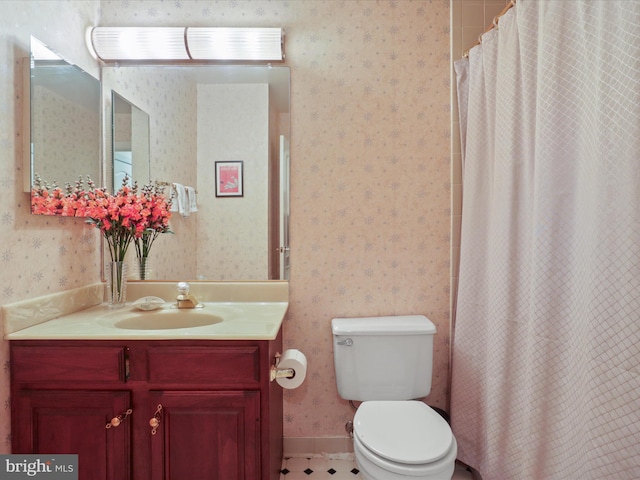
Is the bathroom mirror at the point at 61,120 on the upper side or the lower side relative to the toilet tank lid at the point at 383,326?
upper

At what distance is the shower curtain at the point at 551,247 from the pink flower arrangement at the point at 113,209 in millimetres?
1405

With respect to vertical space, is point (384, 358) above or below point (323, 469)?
above

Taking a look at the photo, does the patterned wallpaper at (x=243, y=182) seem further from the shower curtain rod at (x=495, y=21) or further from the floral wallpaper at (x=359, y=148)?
the shower curtain rod at (x=495, y=21)

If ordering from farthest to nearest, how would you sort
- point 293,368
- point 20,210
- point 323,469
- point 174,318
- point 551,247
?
point 323,469 < point 174,318 < point 293,368 < point 20,210 < point 551,247

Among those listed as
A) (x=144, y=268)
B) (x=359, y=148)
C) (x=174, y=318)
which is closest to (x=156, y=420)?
(x=174, y=318)

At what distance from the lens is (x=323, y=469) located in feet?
5.83

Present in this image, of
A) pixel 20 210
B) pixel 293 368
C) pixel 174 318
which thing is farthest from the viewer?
pixel 174 318

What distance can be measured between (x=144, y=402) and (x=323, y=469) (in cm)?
98

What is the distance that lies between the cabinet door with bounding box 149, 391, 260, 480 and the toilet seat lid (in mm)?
399

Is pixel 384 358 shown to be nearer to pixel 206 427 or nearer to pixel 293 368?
pixel 293 368

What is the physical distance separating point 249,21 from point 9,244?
1402 millimetres

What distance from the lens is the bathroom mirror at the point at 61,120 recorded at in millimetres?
1345

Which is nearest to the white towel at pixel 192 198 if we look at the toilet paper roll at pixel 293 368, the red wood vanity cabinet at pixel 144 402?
the red wood vanity cabinet at pixel 144 402

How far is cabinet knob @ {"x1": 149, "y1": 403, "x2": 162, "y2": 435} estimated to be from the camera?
1228 mm
